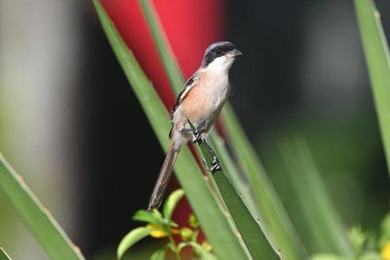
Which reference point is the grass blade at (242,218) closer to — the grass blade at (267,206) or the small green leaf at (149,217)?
A: the small green leaf at (149,217)

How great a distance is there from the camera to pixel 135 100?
9984mm

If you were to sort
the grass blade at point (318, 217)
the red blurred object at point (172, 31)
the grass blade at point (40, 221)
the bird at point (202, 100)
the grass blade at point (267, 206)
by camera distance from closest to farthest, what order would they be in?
the bird at point (202, 100) < the grass blade at point (40, 221) < the grass blade at point (267, 206) < the grass blade at point (318, 217) < the red blurred object at point (172, 31)

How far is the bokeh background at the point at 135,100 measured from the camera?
29.7 feet

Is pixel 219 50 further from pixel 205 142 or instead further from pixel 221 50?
pixel 205 142

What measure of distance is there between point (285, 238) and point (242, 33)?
6949 millimetres

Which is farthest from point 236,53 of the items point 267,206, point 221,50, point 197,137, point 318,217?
point 318,217

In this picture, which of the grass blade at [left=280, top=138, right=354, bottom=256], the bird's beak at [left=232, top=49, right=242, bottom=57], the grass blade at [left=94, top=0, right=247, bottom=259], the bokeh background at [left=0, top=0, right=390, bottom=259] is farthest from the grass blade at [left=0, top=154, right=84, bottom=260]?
the bokeh background at [left=0, top=0, right=390, bottom=259]

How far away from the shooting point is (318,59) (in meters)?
10.7

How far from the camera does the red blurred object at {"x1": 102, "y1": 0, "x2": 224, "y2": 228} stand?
30.5 ft

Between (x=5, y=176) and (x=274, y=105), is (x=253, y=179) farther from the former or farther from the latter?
(x=274, y=105)

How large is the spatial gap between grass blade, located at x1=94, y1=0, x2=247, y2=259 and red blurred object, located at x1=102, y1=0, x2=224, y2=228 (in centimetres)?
612

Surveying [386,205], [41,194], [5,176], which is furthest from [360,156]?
[5,176]

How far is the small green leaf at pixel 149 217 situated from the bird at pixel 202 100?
21cm

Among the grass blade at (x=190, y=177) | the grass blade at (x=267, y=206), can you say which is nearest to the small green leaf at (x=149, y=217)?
the grass blade at (x=190, y=177)
